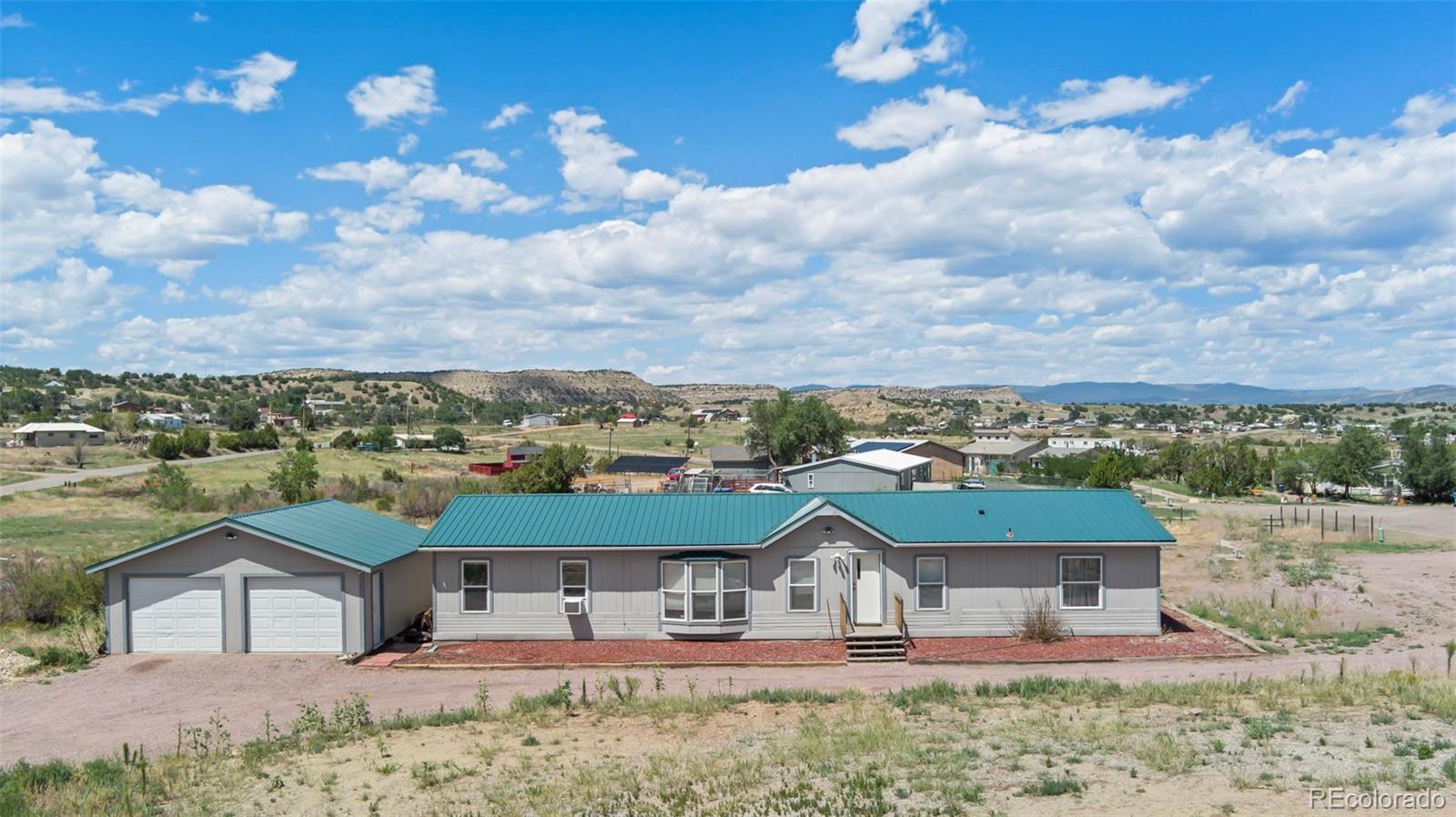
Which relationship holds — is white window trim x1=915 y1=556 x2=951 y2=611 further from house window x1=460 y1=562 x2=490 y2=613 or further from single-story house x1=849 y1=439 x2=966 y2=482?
single-story house x1=849 y1=439 x2=966 y2=482

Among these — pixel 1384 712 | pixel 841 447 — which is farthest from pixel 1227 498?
pixel 1384 712

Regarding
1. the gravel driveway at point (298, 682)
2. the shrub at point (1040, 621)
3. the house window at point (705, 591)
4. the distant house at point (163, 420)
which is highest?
the distant house at point (163, 420)

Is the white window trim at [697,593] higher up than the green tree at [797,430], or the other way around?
the green tree at [797,430]

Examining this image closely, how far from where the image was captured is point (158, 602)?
73.9 feet

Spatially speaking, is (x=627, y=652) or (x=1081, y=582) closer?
(x=627, y=652)

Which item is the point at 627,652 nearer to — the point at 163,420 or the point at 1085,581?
the point at 1085,581

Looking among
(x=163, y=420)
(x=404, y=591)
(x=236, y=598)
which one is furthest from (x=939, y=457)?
(x=163, y=420)

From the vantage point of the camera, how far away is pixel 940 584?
2334cm

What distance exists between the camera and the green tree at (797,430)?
7250 centimetres

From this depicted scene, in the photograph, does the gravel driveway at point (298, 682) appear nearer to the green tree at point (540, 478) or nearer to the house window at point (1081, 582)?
the house window at point (1081, 582)

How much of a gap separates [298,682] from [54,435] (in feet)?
266

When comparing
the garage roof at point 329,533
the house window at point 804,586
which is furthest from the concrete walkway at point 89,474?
the house window at point 804,586

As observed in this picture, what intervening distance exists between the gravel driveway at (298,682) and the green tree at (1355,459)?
55.9 metres

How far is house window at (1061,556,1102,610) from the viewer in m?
23.4
